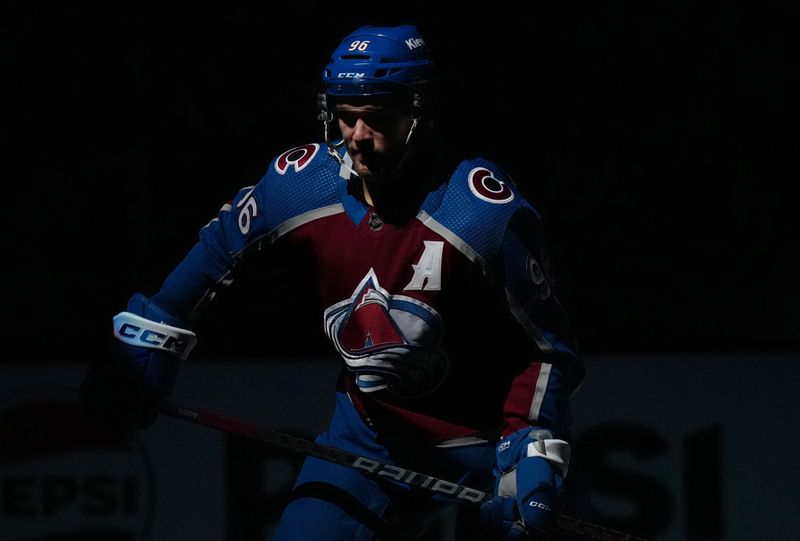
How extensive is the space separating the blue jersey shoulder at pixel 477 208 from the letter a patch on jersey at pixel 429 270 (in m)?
0.04

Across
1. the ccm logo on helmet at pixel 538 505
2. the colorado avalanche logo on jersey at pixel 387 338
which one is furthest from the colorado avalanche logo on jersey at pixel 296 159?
the ccm logo on helmet at pixel 538 505

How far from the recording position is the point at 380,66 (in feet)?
10.5

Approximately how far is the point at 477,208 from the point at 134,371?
0.78m

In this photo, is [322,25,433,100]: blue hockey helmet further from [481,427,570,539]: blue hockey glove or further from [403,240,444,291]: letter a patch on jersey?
[481,427,570,539]: blue hockey glove

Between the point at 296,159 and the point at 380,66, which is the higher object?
the point at 380,66

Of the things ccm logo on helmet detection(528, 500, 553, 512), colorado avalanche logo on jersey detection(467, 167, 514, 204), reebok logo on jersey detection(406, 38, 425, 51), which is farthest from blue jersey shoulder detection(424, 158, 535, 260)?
ccm logo on helmet detection(528, 500, 553, 512)

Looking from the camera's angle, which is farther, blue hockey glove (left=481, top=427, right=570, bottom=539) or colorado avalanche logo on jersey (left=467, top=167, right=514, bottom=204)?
colorado avalanche logo on jersey (left=467, top=167, right=514, bottom=204)

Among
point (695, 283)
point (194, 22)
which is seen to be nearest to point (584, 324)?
point (695, 283)

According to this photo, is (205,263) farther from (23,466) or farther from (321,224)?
(23,466)

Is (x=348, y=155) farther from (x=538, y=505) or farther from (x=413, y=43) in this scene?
(x=538, y=505)

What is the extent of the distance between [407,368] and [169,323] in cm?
51

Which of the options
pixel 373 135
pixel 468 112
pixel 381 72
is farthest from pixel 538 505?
pixel 468 112

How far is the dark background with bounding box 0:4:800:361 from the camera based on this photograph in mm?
5492

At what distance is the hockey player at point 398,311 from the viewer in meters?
3.17
